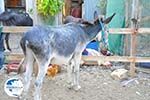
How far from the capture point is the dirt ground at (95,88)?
5039 millimetres

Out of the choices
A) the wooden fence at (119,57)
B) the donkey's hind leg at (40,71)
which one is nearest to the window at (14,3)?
the wooden fence at (119,57)

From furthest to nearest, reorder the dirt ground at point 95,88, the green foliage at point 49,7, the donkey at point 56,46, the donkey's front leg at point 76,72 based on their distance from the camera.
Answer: the green foliage at point 49,7, the donkey's front leg at point 76,72, the dirt ground at point 95,88, the donkey at point 56,46

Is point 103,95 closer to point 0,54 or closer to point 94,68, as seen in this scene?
point 94,68

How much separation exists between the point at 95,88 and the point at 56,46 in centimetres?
123

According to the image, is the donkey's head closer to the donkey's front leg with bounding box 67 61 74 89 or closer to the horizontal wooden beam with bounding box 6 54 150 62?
the horizontal wooden beam with bounding box 6 54 150 62

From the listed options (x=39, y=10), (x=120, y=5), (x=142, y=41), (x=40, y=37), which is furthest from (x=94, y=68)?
(x=39, y=10)

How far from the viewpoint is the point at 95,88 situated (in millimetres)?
5402

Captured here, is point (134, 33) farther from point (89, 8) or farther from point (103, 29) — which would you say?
point (89, 8)

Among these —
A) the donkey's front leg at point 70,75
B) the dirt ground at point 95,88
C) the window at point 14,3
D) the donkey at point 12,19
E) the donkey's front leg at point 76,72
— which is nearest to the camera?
the dirt ground at point 95,88

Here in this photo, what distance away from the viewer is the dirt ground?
504cm

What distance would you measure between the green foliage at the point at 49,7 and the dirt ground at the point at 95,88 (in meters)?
3.29

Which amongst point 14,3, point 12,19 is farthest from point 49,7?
point 14,3

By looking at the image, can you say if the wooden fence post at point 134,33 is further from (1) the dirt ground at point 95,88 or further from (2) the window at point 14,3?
(2) the window at point 14,3

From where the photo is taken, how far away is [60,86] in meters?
5.43
